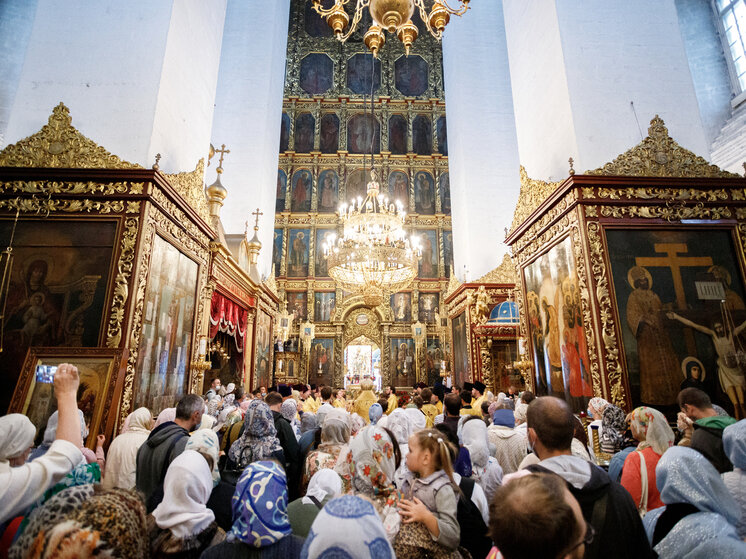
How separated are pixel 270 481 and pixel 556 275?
5.81 metres

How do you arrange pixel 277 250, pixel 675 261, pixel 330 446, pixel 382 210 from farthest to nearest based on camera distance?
pixel 277 250 < pixel 382 210 < pixel 675 261 < pixel 330 446

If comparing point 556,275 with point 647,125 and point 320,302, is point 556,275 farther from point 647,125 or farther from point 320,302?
point 320,302

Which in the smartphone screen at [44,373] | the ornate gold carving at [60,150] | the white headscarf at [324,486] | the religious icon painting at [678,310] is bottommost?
the white headscarf at [324,486]

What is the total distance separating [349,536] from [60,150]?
235 inches

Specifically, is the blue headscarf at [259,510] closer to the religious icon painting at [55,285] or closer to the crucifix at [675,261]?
the religious icon painting at [55,285]

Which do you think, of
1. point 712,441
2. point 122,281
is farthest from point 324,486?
point 122,281

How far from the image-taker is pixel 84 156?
5.06 m

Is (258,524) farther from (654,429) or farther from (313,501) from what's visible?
(654,429)

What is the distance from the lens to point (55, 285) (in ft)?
15.5

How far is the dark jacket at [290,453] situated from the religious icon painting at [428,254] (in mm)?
17749

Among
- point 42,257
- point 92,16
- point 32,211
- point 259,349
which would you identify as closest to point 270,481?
point 42,257

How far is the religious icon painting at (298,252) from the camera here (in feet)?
69.7

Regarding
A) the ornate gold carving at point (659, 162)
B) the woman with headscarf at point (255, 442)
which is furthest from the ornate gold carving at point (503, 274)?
the woman with headscarf at point (255, 442)

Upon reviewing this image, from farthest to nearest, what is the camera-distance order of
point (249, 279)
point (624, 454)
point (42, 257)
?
point (249, 279)
point (42, 257)
point (624, 454)
